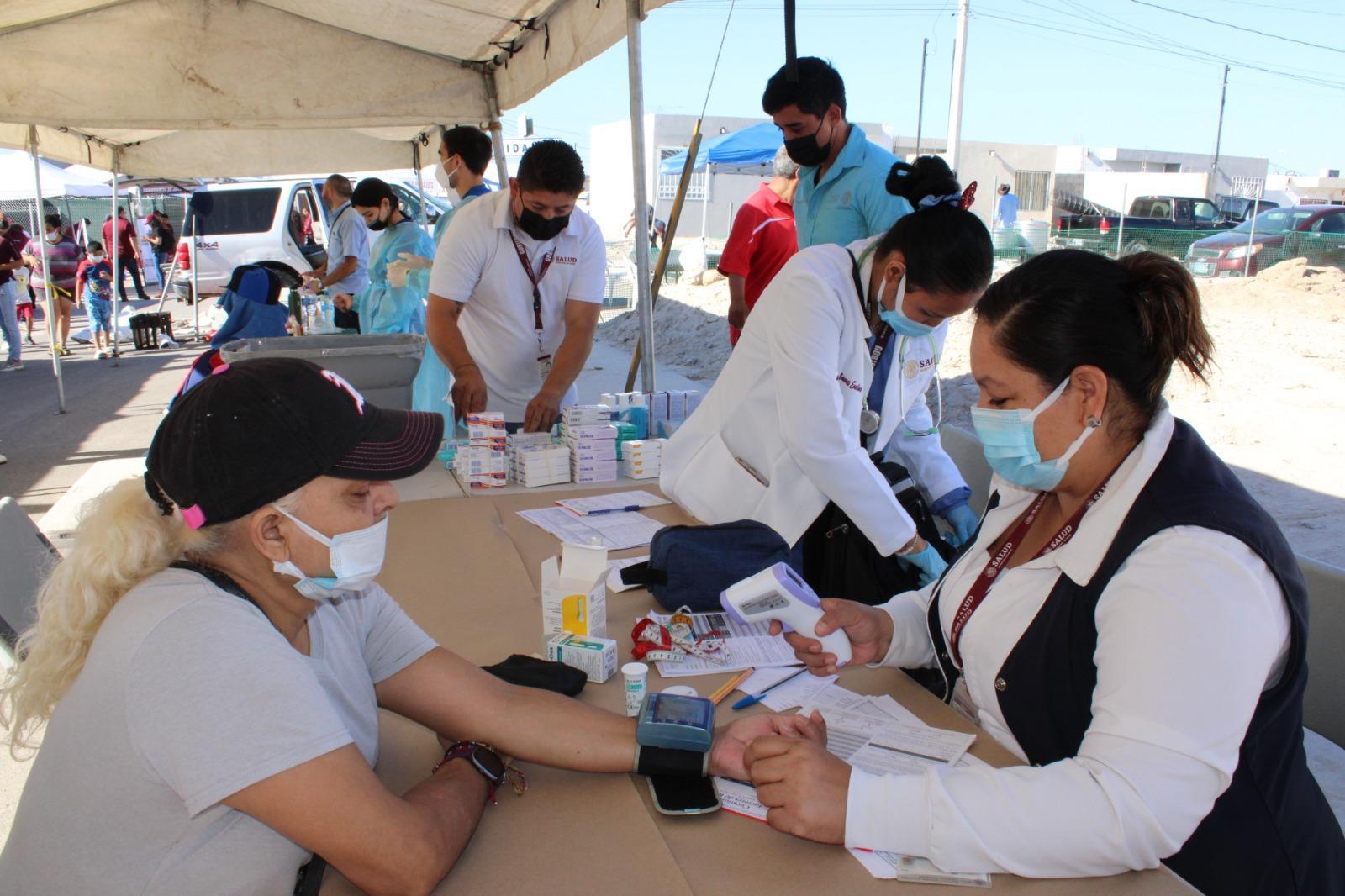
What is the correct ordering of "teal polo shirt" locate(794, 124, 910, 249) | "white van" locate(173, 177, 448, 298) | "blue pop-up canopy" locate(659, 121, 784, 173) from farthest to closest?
"white van" locate(173, 177, 448, 298)
"blue pop-up canopy" locate(659, 121, 784, 173)
"teal polo shirt" locate(794, 124, 910, 249)

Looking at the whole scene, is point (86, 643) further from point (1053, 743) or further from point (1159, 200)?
point (1159, 200)

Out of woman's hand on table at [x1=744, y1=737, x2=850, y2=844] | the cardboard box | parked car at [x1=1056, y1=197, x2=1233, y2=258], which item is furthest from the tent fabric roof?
parked car at [x1=1056, y1=197, x2=1233, y2=258]

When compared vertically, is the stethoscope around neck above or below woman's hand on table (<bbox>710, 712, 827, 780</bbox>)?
above

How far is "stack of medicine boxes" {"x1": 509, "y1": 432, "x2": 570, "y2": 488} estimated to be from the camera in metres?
3.01

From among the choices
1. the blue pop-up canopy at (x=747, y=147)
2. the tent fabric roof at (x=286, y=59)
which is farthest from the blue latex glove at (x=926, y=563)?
the blue pop-up canopy at (x=747, y=147)

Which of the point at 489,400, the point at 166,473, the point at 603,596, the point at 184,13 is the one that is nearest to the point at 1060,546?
the point at 603,596

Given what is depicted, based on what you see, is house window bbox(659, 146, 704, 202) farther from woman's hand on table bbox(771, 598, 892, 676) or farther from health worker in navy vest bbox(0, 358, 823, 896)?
health worker in navy vest bbox(0, 358, 823, 896)

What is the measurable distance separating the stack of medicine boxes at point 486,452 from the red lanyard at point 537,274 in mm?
602

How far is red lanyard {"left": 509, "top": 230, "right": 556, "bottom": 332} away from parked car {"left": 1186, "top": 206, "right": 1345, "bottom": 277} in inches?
423

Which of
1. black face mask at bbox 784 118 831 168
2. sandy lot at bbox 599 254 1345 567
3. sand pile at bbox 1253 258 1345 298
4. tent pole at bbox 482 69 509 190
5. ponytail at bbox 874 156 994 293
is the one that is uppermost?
tent pole at bbox 482 69 509 190

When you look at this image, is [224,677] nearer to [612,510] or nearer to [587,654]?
[587,654]

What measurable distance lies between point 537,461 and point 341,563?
178cm

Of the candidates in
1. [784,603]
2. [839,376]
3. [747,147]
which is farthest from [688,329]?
[784,603]

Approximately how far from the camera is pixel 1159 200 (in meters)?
15.8
